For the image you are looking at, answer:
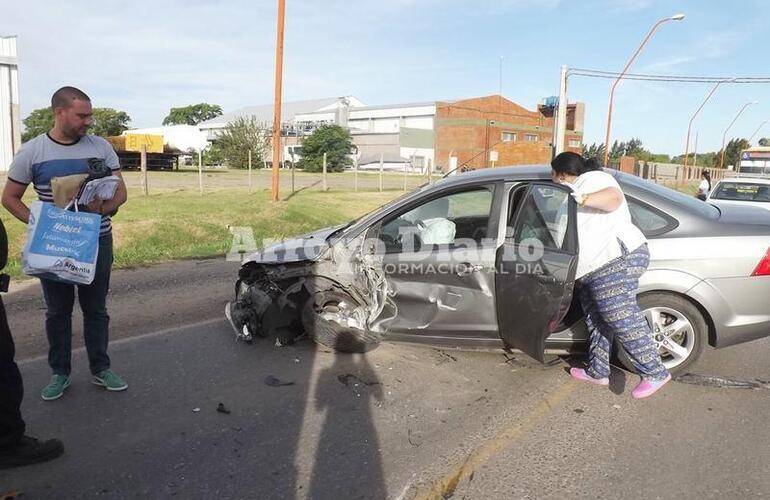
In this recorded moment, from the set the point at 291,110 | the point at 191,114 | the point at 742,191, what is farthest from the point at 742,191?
the point at 191,114

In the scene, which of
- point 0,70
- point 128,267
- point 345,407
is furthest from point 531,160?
point 345,407

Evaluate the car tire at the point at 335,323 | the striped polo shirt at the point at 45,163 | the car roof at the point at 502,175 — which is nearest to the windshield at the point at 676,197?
the car roof at the point at 502,175

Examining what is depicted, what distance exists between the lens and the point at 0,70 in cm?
3216

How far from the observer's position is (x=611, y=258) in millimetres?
3639

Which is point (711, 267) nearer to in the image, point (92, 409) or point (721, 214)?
point (721, 214)

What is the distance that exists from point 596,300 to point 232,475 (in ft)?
8.28

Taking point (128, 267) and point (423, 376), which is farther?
point (128, 267)

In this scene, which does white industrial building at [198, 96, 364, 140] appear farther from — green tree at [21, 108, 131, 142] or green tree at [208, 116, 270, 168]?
green tree at [208, 116, 270, 168]

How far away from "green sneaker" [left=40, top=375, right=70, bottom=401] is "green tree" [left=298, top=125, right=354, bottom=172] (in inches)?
1949

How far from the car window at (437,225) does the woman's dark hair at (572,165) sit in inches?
26.3

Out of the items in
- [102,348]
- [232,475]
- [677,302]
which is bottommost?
[232,475]

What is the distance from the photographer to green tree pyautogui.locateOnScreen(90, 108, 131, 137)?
79931 millimetres

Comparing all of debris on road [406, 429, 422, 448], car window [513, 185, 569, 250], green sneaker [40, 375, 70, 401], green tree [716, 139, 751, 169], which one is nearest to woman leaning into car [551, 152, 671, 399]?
car window [513, 185, 569, 250]

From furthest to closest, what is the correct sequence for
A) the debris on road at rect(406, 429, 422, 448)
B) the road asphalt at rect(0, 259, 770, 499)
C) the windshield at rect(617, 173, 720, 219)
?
the windshield at rect(617, 173, 720, 219), the debris on road at rect(406, 429, 422, 448), the road asphalt at rect(0, 259, 770, 499)
